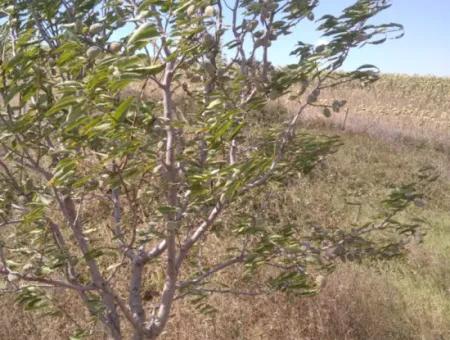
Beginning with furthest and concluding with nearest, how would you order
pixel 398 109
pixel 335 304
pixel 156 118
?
pixel 398 109 < pixel 335 304 < pixel 156 118

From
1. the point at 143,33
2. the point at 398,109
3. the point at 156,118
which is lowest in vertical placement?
the point at 398,109

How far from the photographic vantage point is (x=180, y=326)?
306 cm

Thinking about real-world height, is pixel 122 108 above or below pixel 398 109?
above

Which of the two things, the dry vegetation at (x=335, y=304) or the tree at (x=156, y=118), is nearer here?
the tree at (x=156, y=118)

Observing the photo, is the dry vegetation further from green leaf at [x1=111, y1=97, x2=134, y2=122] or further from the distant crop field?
the distant crop field

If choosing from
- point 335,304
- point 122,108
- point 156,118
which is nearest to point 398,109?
point 335,304

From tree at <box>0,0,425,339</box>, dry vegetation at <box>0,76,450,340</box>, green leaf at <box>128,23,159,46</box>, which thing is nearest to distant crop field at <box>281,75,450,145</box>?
tree at <box>0,0,425,339</box>

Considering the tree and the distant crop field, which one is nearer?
the tree

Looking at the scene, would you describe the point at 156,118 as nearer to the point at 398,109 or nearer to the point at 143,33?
the point at 143,33

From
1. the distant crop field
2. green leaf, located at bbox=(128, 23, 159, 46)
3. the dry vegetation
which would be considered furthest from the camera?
the distant crop field

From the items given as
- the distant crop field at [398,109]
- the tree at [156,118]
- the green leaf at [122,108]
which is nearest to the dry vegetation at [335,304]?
the tree at [156,118]

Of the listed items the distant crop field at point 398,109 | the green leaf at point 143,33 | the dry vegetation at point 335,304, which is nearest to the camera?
the green leaf at point 143,33

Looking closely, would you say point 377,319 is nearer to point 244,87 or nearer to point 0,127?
point 244,87

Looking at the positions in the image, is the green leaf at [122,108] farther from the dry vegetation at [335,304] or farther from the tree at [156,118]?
the dry vegetation at [335,304]
